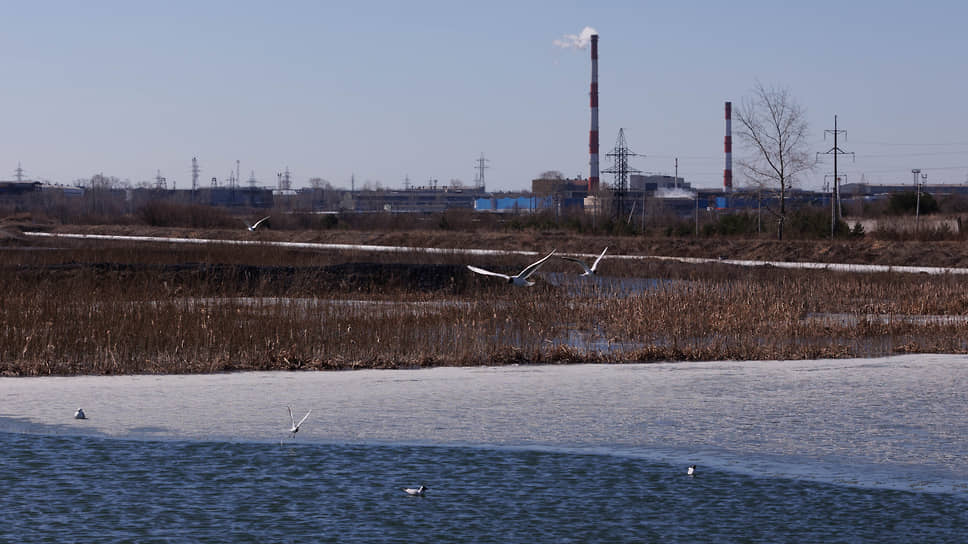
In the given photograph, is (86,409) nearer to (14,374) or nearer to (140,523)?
(14,374)

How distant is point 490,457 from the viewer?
31.9 feet

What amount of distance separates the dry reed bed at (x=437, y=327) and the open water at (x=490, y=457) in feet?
4.94

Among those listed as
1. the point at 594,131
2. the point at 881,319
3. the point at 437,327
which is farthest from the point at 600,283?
the point at 594,131

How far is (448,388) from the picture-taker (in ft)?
42.5

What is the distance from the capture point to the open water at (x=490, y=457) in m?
7.77

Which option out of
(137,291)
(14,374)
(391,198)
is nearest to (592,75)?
(137,291)

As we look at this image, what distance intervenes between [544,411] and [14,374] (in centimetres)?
649

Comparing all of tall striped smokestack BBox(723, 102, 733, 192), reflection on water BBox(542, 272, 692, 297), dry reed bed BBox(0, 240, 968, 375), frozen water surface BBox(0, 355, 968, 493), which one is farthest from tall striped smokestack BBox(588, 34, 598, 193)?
frozen water surface BBox(0, 355, 968, 493)

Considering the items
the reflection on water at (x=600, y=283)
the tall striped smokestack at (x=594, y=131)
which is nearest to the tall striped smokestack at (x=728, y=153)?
the tall striped smokestack at (x=594, y=131)

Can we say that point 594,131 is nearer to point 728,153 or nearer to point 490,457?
point 728,153

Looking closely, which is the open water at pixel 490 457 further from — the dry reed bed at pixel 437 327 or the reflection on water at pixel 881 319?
the reflection on water at pixel 881 319

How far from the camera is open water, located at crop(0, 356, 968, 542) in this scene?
777 cm

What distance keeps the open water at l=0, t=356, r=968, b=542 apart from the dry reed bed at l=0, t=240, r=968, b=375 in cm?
151

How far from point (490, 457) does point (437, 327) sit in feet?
28.4
